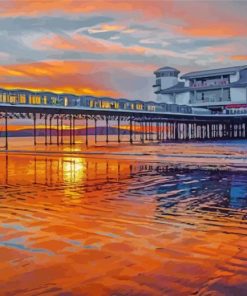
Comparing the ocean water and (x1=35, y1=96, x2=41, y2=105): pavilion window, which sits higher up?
(x1=35, y1=96, x2=41, y2=105): pavilion window

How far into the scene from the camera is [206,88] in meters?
69.5

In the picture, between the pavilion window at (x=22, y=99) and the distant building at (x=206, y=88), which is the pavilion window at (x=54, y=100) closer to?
the pavilion window at (x=22, y=99)

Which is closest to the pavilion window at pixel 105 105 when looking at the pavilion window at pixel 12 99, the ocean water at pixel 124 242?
the pavilion window at pixel 12 99

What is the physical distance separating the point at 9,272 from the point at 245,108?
205 ft

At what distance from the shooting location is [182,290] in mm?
3982

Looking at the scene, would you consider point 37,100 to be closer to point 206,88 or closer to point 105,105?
point 105,105

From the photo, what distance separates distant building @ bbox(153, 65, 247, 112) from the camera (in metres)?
67.1

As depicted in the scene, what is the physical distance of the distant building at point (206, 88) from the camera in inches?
2643

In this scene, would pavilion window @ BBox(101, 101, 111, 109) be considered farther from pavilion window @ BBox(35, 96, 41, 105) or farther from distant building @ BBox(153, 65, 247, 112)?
distant building @ BBox(153, 65, 247, 112)

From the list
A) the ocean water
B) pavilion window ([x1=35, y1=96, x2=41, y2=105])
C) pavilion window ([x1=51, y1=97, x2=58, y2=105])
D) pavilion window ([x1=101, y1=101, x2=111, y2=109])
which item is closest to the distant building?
pavilion window ([x1=101, y1=101, x2=111, y2=109])

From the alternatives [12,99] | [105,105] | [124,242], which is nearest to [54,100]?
[12,99]

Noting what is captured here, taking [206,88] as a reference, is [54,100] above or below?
below

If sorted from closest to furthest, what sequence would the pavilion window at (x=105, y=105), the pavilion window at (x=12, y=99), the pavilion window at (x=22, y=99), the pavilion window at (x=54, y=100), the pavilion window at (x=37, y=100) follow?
1. the pavilion window at (x=12, y=99)
2. the pavilion window at (x=22, y=99)
3. the pavilion window at (x=37, y=100)
4. the pavilion window at (x=54, y=100)
5. the pavilion window at (x=105, y=105)

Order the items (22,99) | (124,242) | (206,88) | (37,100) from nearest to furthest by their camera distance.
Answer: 1. (124,242)
2. (22,99)
3. (37,100)
4. (206,88)
